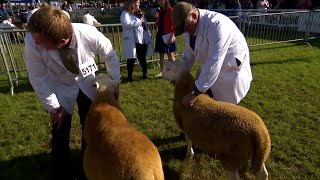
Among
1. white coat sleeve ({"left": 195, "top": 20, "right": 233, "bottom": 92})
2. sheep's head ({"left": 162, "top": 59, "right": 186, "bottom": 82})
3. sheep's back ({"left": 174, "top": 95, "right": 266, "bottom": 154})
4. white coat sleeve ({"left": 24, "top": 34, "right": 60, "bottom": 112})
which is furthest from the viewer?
sheep's head ({"left": 162, "top": 59, "right": 186, "bottom": 82})

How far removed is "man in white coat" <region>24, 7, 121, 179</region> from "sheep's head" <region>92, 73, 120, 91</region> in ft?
0.27

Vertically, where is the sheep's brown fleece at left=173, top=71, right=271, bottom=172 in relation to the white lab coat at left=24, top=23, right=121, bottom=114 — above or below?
below

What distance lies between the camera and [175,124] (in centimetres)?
541

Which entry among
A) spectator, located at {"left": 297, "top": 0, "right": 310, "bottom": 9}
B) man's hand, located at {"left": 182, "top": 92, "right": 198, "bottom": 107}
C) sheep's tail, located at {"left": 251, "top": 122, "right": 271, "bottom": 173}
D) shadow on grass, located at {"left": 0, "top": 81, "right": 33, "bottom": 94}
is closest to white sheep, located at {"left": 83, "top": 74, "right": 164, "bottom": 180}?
man's hand, located at {"left": 182, "top": 92, "right": 198, "bottom": 107}

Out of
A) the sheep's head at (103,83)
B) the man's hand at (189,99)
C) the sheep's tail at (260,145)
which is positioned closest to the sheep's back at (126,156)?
the sheep's head at (103,83)

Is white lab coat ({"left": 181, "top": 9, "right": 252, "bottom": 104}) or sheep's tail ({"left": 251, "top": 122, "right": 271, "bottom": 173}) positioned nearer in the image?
sheep's tail ({"left": 251, "top": 122, "right": 271, "bottom": 173})

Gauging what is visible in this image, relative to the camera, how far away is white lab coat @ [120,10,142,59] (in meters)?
7.54

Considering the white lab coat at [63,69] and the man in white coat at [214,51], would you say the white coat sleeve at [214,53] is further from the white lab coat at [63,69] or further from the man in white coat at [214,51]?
the white lab coat at [63,69]

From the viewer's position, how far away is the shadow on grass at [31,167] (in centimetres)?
411

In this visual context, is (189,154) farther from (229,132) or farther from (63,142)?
(63,142)

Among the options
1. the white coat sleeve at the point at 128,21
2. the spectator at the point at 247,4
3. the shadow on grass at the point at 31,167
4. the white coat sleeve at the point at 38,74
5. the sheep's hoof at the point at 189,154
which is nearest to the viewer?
the white coat sleeve at the point at 38,74

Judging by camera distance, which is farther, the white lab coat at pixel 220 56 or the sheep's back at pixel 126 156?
the white lab coat at pixel 220 56

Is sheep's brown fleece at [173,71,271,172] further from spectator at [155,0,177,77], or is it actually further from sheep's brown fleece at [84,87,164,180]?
spectator at [155,0,177,77]

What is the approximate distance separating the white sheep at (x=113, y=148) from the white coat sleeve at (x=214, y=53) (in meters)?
0.98
